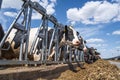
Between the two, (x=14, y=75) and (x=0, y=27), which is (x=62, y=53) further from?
(x=14, y=75)

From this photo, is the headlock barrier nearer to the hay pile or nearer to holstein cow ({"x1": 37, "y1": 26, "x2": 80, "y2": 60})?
holstein cow ({"x1": 37, "y1": 26, "x2": 80, "y2": 60})

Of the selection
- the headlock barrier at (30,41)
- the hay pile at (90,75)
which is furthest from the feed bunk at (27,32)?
the hay pile at (90,75)

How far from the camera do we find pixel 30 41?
9484 millimetres

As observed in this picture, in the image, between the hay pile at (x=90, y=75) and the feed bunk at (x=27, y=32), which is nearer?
the feed bunk at (x=27, y=32)

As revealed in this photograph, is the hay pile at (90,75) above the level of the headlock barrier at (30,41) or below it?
below

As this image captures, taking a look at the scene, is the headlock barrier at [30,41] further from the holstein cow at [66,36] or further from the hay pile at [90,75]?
the hay pile at [90,75]

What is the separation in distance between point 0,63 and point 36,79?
3.34 feet

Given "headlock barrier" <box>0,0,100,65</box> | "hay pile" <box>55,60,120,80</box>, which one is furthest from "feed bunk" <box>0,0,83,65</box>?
"hay pile" <box>55,60,120,80</box>

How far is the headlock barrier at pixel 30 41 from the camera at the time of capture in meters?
6.83

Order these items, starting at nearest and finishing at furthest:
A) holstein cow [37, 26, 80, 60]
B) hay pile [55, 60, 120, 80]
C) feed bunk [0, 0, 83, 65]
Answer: feed bunk [0, 0, 83, 65] < hay pile [55, 60, 120, 80] < holstein cow [37, 26, 80, 60]

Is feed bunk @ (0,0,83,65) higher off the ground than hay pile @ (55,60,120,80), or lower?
higher

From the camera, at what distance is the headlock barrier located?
22.4 ft

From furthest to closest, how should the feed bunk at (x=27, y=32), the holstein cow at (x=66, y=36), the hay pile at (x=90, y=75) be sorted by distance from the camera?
the holstein cow at (x=66, y=36) → the hay pile at (x=90, y=75) → the feed bunk at (x=27, y=32)

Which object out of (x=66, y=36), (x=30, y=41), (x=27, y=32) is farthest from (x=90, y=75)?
(x=27, y=32)
